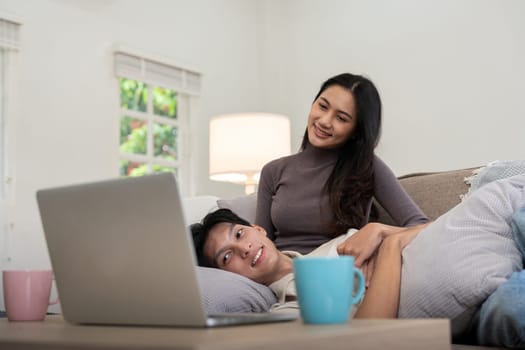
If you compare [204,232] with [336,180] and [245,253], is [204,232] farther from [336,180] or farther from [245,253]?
[336,180]

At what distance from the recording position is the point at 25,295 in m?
1.25

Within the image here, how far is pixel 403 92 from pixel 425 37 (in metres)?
0.34

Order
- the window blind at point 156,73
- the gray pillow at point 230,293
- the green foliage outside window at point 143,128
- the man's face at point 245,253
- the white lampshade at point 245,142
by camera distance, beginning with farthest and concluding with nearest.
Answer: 1. the green foliage outside window at point 143,128
2. the window blind at point 156,73
3. the white lampshade at point 245,142
4. the man's face at point 245,253
5. the gray pillow at point 230,293

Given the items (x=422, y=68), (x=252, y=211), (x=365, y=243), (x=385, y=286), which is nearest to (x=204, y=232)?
(x=365, y=243)

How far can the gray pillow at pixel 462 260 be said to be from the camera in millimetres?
1275

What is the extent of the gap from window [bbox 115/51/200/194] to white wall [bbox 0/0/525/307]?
0.09 meters

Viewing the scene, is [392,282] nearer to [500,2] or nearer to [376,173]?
[376,173]

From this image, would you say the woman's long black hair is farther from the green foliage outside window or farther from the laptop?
the green foliage outside window

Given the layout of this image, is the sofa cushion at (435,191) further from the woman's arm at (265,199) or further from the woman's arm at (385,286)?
the woman's arm at (385,286)

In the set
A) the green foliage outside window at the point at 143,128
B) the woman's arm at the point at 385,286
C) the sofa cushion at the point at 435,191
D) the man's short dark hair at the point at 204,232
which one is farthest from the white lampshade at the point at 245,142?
the woman's arm at the point at 385,286

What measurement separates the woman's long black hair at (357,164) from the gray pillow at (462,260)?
59 centimetres

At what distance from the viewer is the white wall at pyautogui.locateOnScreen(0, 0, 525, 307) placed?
3.69 m

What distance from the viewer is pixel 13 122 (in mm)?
3541

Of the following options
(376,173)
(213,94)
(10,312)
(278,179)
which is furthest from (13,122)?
(10,312)
